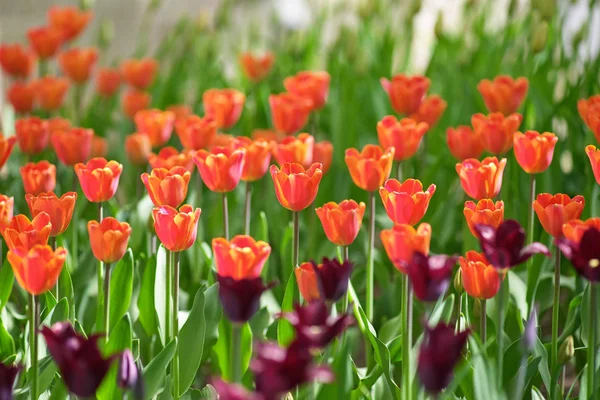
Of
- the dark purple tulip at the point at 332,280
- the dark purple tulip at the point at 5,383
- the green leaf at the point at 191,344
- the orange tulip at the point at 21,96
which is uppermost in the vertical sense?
the dark purple tulip at the point at 332,280

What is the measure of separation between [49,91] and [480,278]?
4.41 feet

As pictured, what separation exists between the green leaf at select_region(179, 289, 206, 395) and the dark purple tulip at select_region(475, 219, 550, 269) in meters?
0.34

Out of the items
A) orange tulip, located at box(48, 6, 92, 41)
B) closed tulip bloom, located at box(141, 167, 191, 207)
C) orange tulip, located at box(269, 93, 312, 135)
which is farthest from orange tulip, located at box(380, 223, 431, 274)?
orange tulip, located at box(48, 6, 92, 41)

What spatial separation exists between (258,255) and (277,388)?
9.6 inches

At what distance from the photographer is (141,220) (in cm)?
142

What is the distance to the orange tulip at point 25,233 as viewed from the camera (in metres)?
0.90

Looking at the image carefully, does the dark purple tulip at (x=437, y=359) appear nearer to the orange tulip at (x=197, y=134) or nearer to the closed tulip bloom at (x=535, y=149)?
the closed tulip bloom at (x=535, y=149)

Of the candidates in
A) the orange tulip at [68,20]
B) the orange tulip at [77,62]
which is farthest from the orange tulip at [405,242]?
the orange tulip at [68,20]

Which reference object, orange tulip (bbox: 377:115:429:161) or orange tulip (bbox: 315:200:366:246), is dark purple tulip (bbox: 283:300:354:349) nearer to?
orange tulip (bbox: 315:200:366:246)

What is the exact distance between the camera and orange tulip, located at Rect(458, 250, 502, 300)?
897 millimetres

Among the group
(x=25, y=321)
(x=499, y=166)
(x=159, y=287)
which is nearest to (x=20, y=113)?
(x=25, y=321)

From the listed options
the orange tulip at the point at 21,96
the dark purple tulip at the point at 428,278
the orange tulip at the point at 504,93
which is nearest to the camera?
the dark purple tulip at the point at 428,278

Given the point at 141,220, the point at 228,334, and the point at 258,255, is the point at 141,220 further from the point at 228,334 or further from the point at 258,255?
the point at 258,255

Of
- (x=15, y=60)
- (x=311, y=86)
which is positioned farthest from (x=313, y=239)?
(x=15, y=60)
